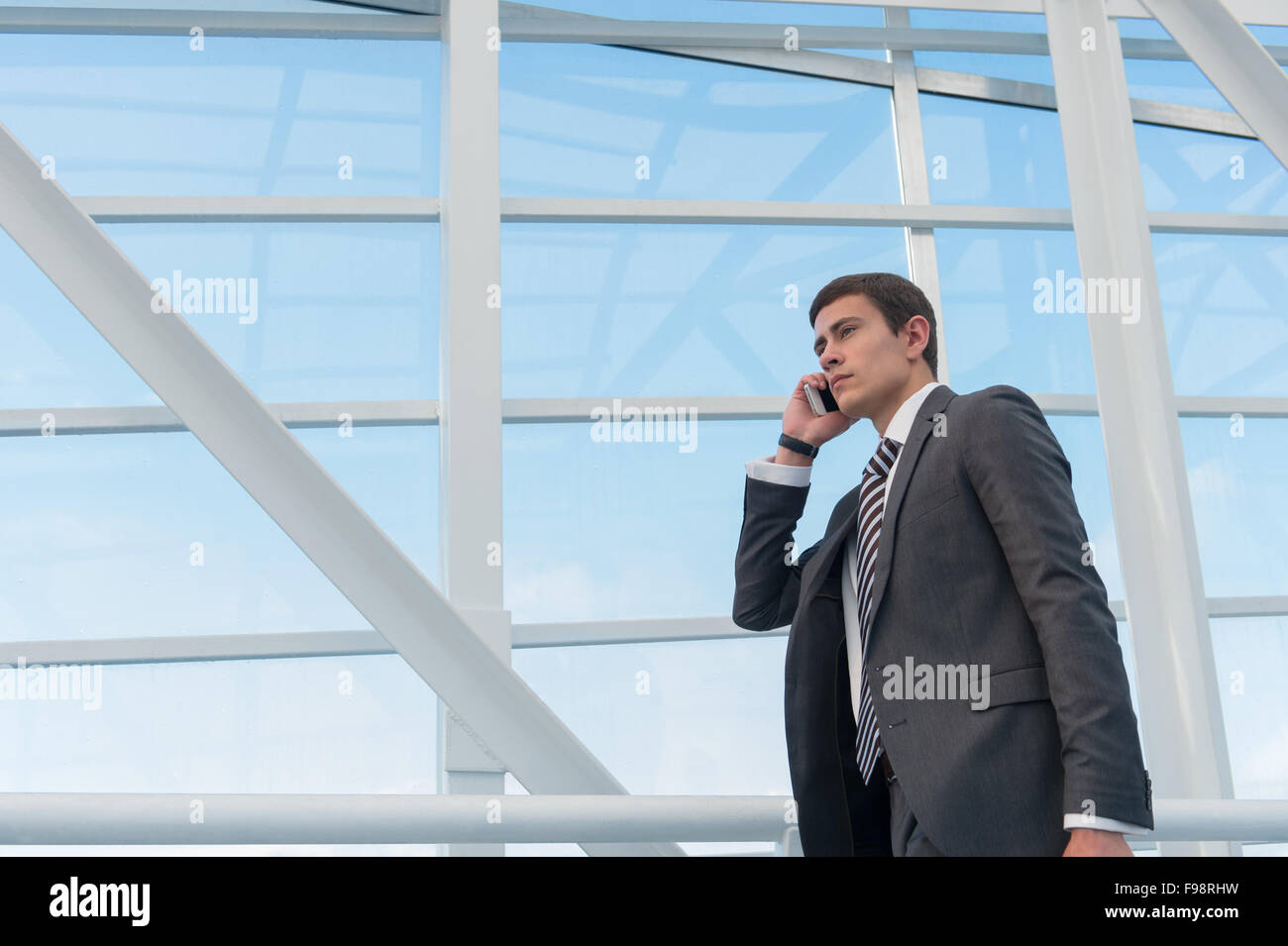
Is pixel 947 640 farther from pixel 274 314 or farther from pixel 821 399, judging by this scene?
pixel 274 314

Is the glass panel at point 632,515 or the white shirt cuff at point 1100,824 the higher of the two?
the glass panel at point 632,515

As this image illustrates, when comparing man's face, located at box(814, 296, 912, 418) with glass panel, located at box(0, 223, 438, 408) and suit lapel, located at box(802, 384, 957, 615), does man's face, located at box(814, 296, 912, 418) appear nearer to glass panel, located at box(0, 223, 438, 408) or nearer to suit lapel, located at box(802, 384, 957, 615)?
suit lapel, located at box(802, 384, 957, 615)

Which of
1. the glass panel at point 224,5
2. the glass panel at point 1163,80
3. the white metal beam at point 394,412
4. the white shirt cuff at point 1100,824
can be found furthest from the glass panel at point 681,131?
the white shirt cuff at point 1100,824

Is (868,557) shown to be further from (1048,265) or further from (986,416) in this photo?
(1048,265)

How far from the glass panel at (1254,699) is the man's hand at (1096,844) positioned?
523 cm

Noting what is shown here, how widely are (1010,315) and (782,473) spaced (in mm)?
4580

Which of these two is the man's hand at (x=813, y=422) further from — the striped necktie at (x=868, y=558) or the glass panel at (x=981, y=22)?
the glass panel at (x=981, y=22)

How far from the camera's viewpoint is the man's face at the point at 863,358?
2.29 metres

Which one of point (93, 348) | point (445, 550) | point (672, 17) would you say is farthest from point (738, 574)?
point (672, 17)

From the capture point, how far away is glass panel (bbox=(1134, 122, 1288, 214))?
7012 mm

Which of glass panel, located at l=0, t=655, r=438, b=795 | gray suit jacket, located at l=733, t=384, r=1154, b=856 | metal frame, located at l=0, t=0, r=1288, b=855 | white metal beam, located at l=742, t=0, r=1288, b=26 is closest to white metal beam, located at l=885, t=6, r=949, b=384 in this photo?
metal frame, located at l=0, t=0, r=1288, b=855

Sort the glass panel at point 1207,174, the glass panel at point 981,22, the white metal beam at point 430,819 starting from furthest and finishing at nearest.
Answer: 1. the glass panel at point 1207,174
2. the glass panel at point 981,22
3. the white metal beam at point 430,819

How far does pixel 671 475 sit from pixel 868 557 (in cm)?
406
